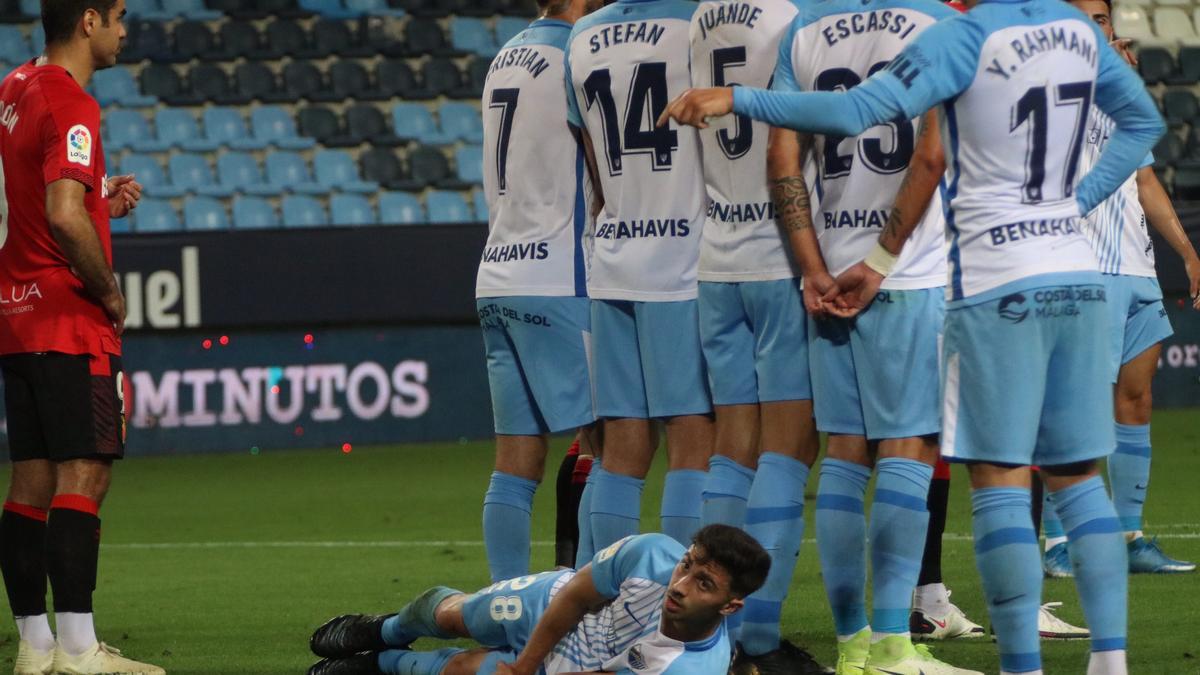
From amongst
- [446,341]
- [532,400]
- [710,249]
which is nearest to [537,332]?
[532,400]

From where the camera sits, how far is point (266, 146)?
1603cm

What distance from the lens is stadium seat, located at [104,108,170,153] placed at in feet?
51.2

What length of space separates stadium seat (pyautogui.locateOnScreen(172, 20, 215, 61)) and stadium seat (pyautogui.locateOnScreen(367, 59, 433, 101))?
160 cm

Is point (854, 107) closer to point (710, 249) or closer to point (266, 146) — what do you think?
point (710, 249)

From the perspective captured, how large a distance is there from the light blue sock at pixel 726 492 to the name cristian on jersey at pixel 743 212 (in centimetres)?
67

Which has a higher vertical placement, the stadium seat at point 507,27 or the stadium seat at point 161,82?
the stadium seat at point 507,27

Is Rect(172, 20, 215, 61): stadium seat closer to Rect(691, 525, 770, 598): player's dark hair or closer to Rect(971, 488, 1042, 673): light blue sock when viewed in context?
Rect(691, 525, 770, 598): player's dark hair

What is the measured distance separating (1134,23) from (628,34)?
50.5 feet

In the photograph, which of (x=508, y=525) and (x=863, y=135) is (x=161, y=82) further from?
(x=863, y=135)

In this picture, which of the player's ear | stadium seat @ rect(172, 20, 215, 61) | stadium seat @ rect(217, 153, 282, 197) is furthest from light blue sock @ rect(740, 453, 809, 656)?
stadium seat @ rect(172, 20, 215, 61)

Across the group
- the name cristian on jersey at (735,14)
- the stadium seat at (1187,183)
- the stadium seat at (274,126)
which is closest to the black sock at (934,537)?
the name cristian on jersey at (735,14)

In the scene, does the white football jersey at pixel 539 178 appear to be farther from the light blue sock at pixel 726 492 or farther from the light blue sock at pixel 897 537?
the light blue sock at pixel 897 537

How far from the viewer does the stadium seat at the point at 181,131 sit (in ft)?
52.0

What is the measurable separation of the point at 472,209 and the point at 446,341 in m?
3.08
